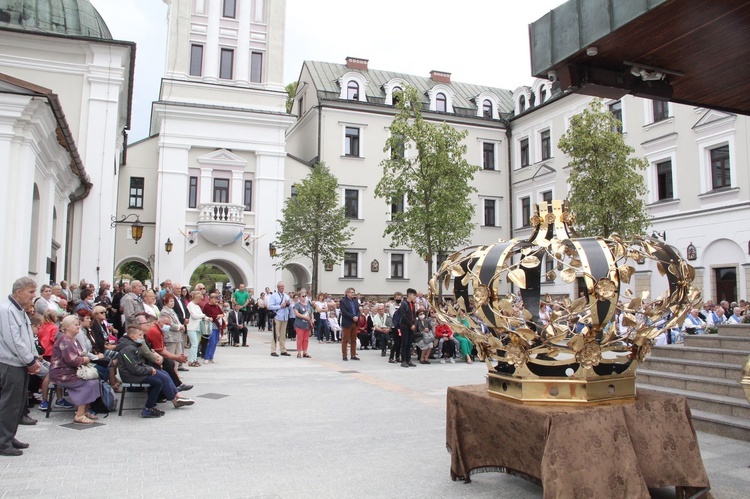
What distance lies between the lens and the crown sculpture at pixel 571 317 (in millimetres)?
4574

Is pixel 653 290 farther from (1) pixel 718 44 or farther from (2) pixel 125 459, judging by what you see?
(2) pixel 125 459

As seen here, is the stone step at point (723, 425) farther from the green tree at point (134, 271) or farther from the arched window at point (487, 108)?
the green tree at point (134, 271)

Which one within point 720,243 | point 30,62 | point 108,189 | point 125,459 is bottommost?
point 125,459

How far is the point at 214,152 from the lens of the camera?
3164 centimetres

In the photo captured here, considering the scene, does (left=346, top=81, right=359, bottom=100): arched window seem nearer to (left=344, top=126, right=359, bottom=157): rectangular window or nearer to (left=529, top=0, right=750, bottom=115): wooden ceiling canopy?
(left=344, top=126, right=359, bottom=157): rectangular window

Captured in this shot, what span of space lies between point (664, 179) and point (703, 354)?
75.4 feet

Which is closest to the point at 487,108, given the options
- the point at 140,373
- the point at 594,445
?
the point at 140,373

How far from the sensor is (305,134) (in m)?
38.6

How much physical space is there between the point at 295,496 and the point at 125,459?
2.26m

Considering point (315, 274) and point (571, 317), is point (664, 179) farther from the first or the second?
point (571, 317)

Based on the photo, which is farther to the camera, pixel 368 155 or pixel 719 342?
pixel 368 155

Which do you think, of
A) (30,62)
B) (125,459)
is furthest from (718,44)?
(30,62)

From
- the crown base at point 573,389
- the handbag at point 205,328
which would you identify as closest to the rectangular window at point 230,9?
the handbag at point 205,328

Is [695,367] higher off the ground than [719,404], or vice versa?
[695,367]
